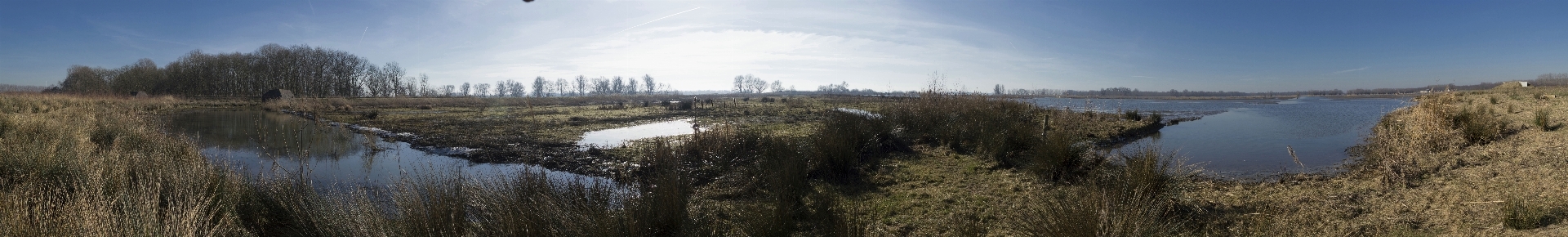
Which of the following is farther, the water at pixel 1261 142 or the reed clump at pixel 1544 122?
the water at pixel 1261 142

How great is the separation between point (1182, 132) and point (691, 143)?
1636 centimetres

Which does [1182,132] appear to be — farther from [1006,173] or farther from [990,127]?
[1006,173]

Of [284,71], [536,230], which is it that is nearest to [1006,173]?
[536,230]

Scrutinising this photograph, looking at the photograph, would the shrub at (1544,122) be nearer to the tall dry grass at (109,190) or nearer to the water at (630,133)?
the water at (630,133)

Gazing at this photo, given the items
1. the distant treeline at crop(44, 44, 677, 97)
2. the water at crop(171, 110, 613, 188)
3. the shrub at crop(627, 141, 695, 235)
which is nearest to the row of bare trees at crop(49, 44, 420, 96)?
the distant treeline at crop(44, 44, 677, 97)

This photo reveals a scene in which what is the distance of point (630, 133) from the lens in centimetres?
1642

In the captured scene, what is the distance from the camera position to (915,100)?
14.1m

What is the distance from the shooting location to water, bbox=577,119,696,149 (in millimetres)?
13016

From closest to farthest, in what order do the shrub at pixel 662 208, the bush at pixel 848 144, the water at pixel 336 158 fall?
the shrub at pixel 662 208 < the water at pixel 336 158 < the bush at pixel 848 144

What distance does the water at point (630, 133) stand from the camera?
42.7 feet

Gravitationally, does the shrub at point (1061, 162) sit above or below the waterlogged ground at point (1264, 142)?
above

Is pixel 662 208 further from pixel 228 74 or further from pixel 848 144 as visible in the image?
pixel 228 74

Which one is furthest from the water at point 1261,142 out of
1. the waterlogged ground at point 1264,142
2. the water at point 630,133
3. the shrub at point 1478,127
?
the water at point 630,133

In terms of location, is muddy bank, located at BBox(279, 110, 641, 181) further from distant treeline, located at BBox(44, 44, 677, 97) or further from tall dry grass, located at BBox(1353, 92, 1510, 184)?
distant treeline, located at BBox(44, 44, 677, 97)
